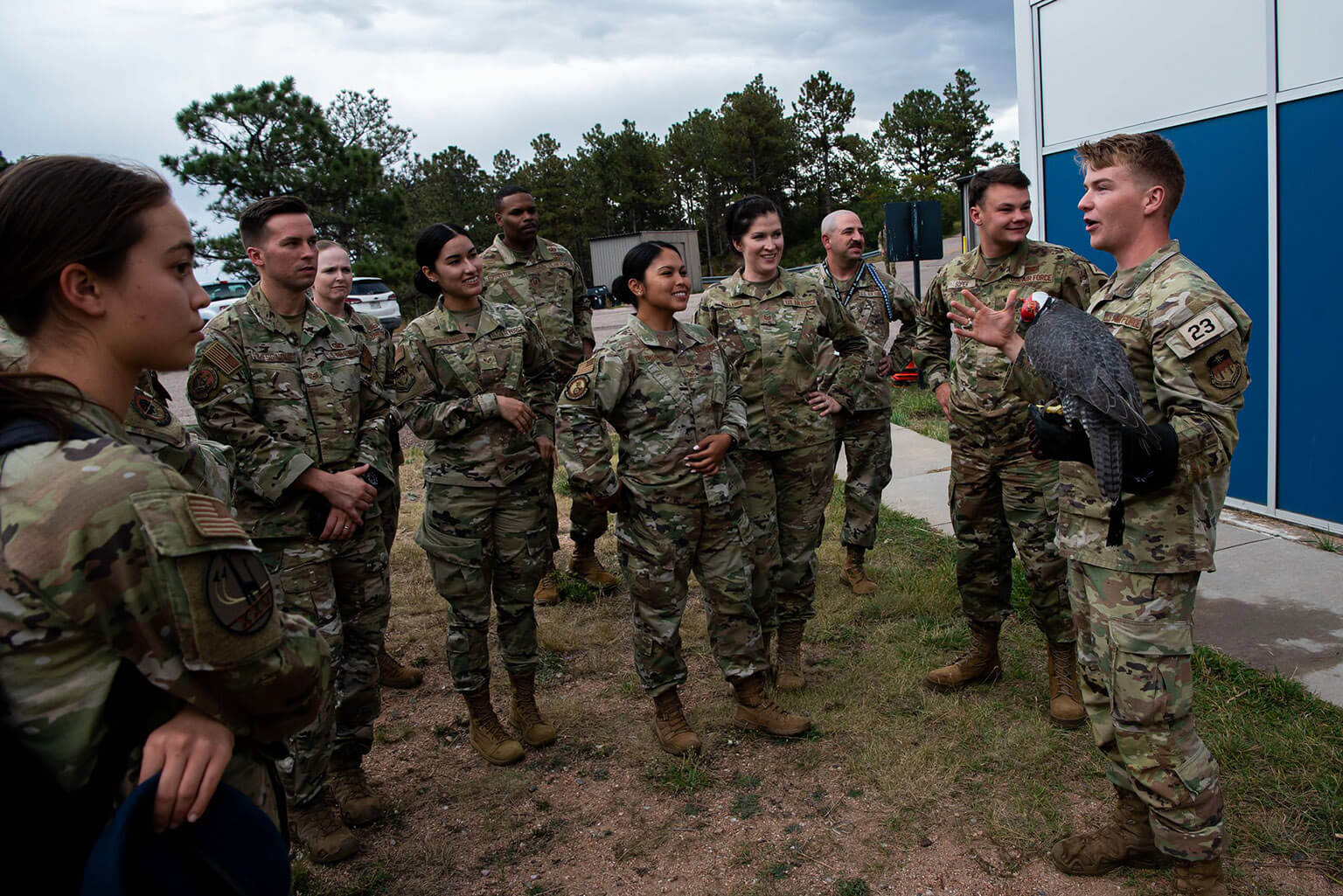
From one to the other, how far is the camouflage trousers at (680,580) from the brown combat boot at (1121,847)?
134 cm

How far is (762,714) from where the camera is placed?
3.62 metres

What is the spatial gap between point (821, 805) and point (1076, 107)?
554 cm

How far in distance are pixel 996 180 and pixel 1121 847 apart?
8.22ft

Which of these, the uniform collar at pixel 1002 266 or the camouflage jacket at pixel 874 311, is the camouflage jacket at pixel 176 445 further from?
the camouflage jacket at pixel 874 311

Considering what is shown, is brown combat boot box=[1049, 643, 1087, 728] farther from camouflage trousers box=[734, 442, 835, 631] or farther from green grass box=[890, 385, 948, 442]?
green grass box=[890, 385, 948, 442]

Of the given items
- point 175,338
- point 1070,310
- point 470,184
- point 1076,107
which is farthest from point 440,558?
point 470,184

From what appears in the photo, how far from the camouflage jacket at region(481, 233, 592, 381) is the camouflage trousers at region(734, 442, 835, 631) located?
1613 millimetres

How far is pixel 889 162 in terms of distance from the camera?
66500 mm

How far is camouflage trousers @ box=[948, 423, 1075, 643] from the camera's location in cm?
348

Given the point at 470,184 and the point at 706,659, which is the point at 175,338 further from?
the point at 470,184

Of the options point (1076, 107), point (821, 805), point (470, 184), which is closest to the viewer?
point (821, 805)

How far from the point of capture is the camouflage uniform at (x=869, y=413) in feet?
16.7

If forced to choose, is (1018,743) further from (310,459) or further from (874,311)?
(310,459)

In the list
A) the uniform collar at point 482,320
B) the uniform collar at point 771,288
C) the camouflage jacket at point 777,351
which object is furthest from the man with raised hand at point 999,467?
the uniform collar at point 482,320
